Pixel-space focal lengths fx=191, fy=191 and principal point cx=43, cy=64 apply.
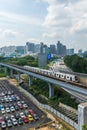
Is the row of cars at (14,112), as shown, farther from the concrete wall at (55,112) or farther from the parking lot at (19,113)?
the concrete wall at (55,112)

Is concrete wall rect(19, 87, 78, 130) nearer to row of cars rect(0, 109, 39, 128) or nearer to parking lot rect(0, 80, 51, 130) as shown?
parking lot rect(0, 80, 51, 130)

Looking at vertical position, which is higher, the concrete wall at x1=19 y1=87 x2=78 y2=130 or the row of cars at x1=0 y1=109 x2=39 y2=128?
the concrete wall at x1=19 y1=87 x2=78 y2=130

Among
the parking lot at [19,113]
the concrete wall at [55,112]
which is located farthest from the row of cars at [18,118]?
the concrete wall at [55,112]

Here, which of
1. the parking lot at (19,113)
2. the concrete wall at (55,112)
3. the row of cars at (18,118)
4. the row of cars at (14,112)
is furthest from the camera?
the row of cars at (14,112)

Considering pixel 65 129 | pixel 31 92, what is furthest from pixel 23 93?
pixel 65 129

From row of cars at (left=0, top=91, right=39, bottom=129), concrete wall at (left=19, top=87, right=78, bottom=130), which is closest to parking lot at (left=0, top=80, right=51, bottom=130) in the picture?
row of cars at (left=0, top=91, right=39, bottom=129)

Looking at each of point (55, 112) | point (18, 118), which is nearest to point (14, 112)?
point (18, 118)

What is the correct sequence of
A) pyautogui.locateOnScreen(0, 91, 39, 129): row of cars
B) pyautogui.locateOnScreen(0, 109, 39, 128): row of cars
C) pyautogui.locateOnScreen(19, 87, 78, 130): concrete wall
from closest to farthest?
pyautogui.locateOnScreen(19, 87, 78, 130): concrete wall < pyautogui.locateOnScreen(0, 109, 39, 128): row of cars < pyautogui.locateOnScreen(0, 91, 39, 129): row of cars

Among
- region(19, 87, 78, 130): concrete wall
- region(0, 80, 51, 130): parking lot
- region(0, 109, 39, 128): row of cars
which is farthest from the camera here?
region(0, 109, 39, 128): row of cars
